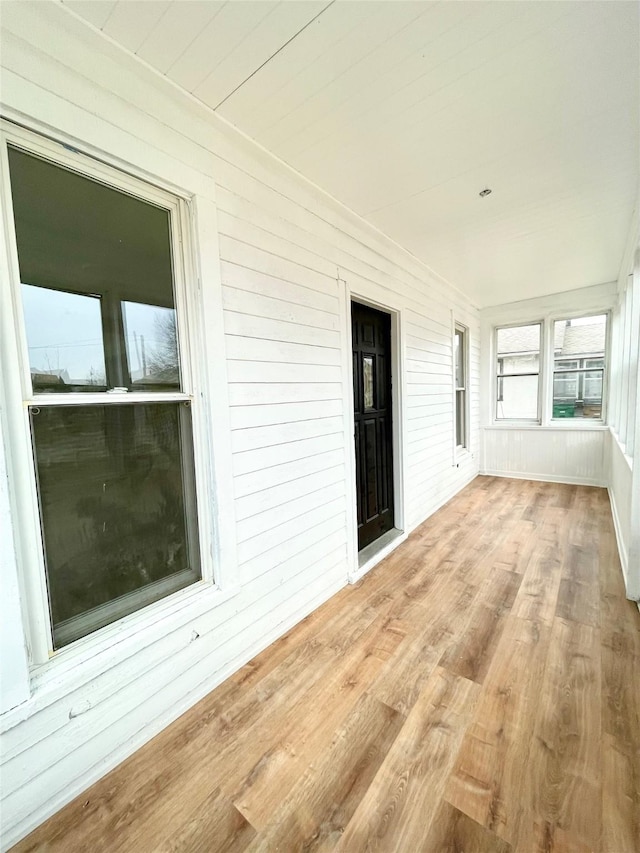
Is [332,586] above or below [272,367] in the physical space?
below

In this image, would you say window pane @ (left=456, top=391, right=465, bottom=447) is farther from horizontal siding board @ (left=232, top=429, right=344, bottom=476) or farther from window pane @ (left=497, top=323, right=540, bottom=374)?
horizontal siding board @ (left=232, top=429, right=344, bottom=476)

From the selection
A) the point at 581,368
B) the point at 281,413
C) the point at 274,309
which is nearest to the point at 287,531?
the point at 281,413

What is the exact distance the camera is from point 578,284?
449 centimetres

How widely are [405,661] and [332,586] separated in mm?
717

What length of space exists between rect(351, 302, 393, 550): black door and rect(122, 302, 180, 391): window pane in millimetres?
1616

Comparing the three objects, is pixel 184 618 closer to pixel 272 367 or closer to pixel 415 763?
pixel 415 763

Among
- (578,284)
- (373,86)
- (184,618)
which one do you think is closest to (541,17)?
(373,86)

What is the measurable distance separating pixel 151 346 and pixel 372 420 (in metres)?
2.04

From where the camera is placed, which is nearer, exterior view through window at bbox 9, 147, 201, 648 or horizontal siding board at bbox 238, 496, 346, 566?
exterior view through window at bbox 9, 147, 201, 648

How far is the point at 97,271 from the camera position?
1.30m

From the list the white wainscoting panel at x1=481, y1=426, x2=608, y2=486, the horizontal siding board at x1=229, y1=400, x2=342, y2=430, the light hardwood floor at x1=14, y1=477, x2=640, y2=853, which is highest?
the horizontal siding board at x1=229, y1=400, x2=342, y2=430

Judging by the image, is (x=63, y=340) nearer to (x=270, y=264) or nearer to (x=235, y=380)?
(x=235, y=380)

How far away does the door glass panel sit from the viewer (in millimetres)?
2965

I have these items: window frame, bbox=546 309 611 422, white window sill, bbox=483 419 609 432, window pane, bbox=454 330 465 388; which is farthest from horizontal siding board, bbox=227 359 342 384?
window frame, bbox=546 309 611 422
